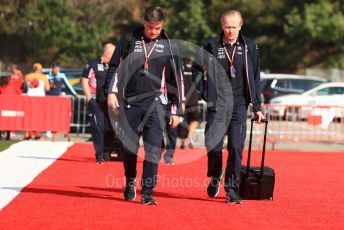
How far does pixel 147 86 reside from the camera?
9.97 meters

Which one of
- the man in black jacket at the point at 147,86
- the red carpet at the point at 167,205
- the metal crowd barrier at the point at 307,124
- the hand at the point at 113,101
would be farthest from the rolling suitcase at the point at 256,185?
the metal crowd barrier at the point at 307,124

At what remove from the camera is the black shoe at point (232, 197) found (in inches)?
411

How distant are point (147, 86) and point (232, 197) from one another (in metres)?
1.51

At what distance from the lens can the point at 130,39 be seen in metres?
9.98

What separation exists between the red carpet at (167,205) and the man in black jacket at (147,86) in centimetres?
61

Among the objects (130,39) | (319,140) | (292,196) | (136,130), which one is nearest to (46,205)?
(136,130)

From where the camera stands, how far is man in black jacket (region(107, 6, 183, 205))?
994cm

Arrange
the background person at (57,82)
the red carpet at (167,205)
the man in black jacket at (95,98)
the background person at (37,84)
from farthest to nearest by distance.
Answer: the background person at (57,82) → the background person at (37,84) → the man in black jacket at (95,98) → the red carpet at (167,205)

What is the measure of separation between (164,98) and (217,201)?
1330mm

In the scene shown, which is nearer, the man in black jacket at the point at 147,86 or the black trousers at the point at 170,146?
the man in black jacket at the point at 147,86

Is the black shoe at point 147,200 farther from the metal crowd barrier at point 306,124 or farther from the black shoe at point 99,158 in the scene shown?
the metal crowd barrier at point 306,124

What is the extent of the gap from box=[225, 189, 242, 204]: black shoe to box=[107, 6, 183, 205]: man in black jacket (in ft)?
2.82

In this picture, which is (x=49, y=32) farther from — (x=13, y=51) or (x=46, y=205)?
(x=46, y=205)

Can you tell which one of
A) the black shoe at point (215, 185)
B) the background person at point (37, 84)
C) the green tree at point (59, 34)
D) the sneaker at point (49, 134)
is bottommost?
the sneaker at point (49, 134)
